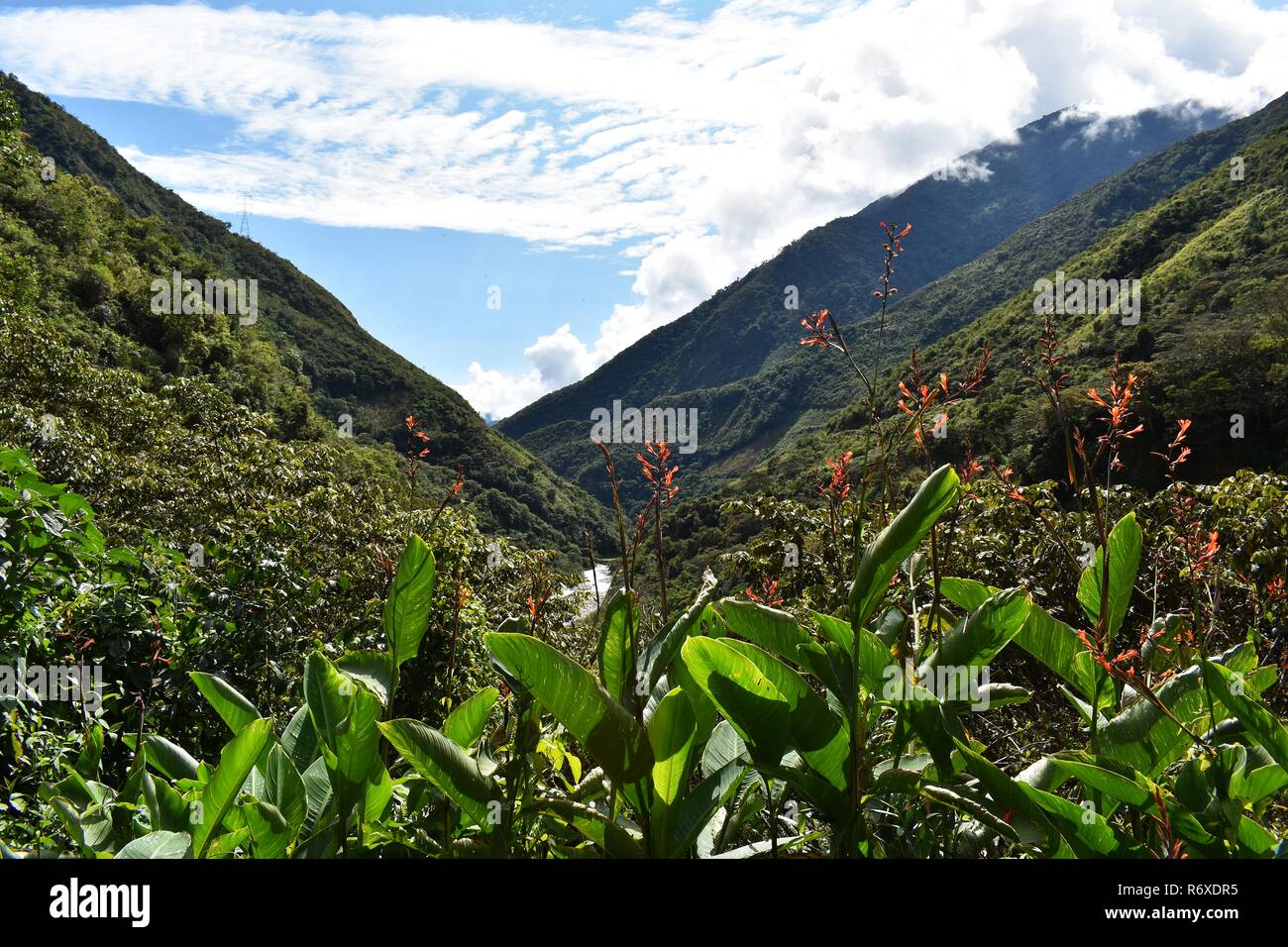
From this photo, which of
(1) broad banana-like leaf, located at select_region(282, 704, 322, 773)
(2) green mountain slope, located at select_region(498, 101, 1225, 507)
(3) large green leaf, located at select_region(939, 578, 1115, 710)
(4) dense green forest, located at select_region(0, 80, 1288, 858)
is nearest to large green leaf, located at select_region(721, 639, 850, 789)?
(4) dense green forest, located at select_region(0, 80, 1288, 858)

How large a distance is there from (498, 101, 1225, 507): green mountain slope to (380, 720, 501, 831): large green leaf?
121 ft

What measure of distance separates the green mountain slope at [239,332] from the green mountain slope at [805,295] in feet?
27.9

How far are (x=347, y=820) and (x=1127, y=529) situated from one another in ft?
3.32

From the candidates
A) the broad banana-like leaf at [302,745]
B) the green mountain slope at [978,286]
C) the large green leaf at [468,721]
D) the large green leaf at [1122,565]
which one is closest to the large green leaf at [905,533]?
the large green leaf at [1122,565]

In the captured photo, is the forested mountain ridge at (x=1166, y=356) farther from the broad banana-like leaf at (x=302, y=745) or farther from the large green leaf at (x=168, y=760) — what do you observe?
the large green leaf at (x=168, y=760)

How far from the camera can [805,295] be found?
317 ft

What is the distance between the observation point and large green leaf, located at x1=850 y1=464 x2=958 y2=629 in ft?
2.58

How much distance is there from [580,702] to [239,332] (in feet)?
106

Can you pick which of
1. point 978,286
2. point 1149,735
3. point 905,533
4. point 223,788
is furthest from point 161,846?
point 978,286

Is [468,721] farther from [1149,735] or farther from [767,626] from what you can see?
[1149,735]
